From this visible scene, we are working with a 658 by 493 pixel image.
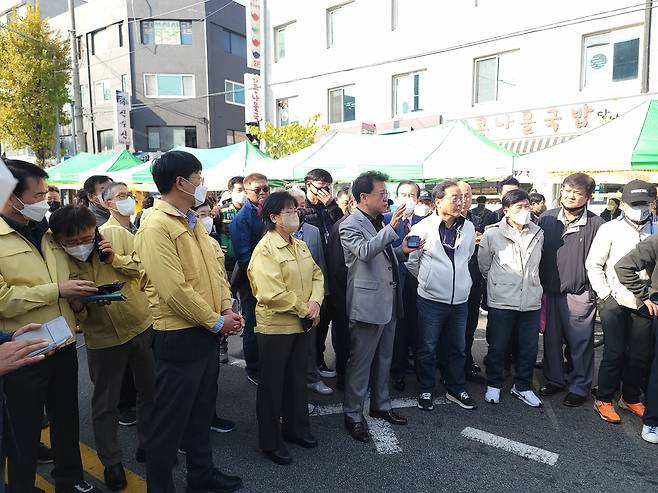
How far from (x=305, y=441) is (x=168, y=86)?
27.0 m

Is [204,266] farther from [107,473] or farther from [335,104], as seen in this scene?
[335,104]

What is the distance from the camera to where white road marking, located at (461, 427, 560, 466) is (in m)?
3.29

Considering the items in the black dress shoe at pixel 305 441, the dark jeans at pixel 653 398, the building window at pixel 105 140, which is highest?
the building window at pixel 105 140

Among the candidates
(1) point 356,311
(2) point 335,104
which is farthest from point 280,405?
(2) point 335,104

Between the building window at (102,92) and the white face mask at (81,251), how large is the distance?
28.2m

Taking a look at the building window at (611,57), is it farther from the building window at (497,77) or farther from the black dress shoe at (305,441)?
the black dress shoe at (305,441)

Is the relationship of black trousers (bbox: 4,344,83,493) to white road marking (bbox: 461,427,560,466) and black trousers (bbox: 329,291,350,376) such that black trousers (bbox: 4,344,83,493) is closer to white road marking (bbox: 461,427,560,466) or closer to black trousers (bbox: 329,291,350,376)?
black trousers (bbox: 329,291,350,376)

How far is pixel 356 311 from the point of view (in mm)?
3492

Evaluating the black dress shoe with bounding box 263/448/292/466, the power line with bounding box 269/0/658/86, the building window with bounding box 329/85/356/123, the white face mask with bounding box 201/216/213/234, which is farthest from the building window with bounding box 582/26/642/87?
the black dress shoe with bounding box 263/448/292/466

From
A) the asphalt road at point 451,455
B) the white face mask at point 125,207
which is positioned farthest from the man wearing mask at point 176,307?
the white face mask at point 125,207

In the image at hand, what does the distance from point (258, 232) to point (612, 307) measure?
3.27 metres

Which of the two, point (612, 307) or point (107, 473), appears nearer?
point (107, 473)

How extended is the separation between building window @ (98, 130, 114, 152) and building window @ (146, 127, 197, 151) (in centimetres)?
263

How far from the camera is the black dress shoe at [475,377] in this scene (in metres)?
4.67
